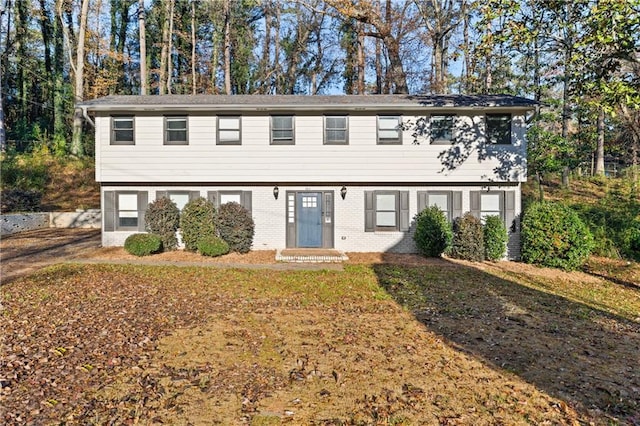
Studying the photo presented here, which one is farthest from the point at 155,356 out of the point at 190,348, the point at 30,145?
the point at 30,145

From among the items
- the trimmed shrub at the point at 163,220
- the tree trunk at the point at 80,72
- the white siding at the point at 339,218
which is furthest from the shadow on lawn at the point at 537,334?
the tree trunk at the point at 80,72

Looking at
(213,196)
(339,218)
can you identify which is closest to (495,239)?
(339,218)

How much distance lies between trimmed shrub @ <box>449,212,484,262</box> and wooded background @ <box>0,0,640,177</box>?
24.1ft

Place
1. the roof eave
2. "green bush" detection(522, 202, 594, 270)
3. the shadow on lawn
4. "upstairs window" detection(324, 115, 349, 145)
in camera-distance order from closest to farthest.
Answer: the shadow on lawn < "green bush" detection(522, 202, 594, 270) < the roof eave < "upstairs window" detection(324, 115, 349, 145)

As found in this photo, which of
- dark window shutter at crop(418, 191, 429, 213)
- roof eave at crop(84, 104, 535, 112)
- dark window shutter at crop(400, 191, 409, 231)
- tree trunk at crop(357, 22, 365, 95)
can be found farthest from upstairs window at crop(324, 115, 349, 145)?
tree trunk at crop(357, 22, 365, 95)

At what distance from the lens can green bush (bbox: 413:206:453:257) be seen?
Answer: 41.7 feet

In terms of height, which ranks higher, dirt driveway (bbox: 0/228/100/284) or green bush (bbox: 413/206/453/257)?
green bush (bbox: 413/206/453/257)

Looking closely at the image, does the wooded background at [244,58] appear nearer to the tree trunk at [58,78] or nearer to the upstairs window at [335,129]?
the tree trunk at [58,78]

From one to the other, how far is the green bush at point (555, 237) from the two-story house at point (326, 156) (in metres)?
0.99

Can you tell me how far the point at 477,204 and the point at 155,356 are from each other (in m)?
11.8

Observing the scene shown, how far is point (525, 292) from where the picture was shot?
9445 mm

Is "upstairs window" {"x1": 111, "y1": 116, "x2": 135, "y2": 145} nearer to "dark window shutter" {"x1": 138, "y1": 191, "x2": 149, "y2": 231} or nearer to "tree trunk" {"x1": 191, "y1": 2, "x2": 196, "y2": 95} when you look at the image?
"dark window shutter" {"x1": 138, "y1": 191, "x2": 149, "y2": 231}

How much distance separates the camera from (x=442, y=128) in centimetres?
1354

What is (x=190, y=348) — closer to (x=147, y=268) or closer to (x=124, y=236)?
(x=147, y=268)
